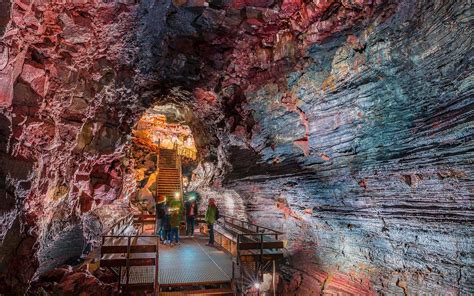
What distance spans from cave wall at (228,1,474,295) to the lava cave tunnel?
33 millimetres

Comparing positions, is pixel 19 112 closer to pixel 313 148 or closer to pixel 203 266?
pixel 203 266

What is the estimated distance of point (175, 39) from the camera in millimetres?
8430

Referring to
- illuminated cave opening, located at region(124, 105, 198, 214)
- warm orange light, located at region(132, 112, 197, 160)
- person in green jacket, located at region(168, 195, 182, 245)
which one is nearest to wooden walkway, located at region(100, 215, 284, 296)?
person in green jacket, located at region(168, 195, 182, 245)

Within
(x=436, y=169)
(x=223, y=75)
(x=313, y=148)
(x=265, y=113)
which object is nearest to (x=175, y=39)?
(x=223, y=75)

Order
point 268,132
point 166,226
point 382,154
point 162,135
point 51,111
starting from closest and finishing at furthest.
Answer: point 382,154 < point 51,111 < point 268,132 < point 166,226 < point 162,135

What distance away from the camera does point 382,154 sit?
593cm

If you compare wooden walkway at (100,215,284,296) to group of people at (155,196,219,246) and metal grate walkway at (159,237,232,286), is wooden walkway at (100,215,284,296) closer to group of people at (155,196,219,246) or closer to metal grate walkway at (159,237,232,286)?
metal grate walkway at (159,237,232,286)

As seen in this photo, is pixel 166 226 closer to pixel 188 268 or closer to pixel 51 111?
pixel 188 268

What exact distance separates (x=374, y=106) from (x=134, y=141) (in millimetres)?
19618

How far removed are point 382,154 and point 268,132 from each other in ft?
13.5

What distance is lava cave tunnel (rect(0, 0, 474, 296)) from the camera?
198 inches

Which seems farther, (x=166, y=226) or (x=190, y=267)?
(x=166, y=226)

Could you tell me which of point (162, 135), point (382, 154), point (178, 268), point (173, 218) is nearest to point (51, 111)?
point (178, 268)

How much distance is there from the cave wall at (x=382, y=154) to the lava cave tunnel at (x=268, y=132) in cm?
3
